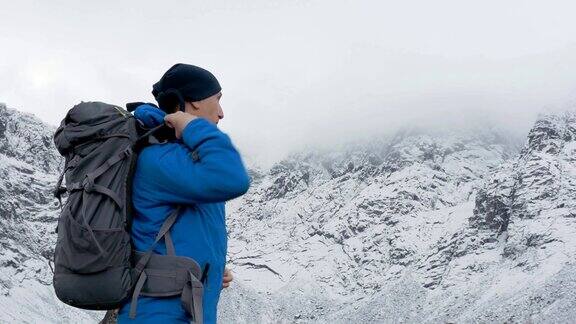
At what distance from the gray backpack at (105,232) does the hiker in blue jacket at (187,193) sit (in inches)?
3.0

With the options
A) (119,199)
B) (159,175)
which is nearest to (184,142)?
(159,175)

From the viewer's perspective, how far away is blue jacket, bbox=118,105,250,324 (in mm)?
4574

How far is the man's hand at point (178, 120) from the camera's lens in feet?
15.8

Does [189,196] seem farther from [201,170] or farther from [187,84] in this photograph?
[187,84]

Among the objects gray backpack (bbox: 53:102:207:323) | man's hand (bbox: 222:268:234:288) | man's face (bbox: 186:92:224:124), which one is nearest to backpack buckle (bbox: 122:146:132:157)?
gray backpack (bbox: 53:102:207:323)

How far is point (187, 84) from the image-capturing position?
5172 mm

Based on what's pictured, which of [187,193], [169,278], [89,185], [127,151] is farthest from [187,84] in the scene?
[169,278]

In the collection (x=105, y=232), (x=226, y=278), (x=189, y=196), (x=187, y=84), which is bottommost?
(x=226, y=278)

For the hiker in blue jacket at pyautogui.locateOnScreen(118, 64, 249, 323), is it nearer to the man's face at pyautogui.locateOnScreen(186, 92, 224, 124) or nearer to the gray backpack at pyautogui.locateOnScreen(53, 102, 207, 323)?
the gray backpack at pyautogui.locateOnScreen(53, 102, 207, 323)

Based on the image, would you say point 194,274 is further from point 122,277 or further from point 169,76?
point 169,76

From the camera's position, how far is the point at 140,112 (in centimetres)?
502

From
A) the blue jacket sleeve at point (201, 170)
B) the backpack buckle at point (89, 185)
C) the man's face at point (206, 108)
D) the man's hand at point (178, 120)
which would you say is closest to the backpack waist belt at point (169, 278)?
the blue jacket sleeve at point (201, 170)

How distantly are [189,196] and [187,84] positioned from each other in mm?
967

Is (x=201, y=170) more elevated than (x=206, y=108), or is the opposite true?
(x=206, y=108)
